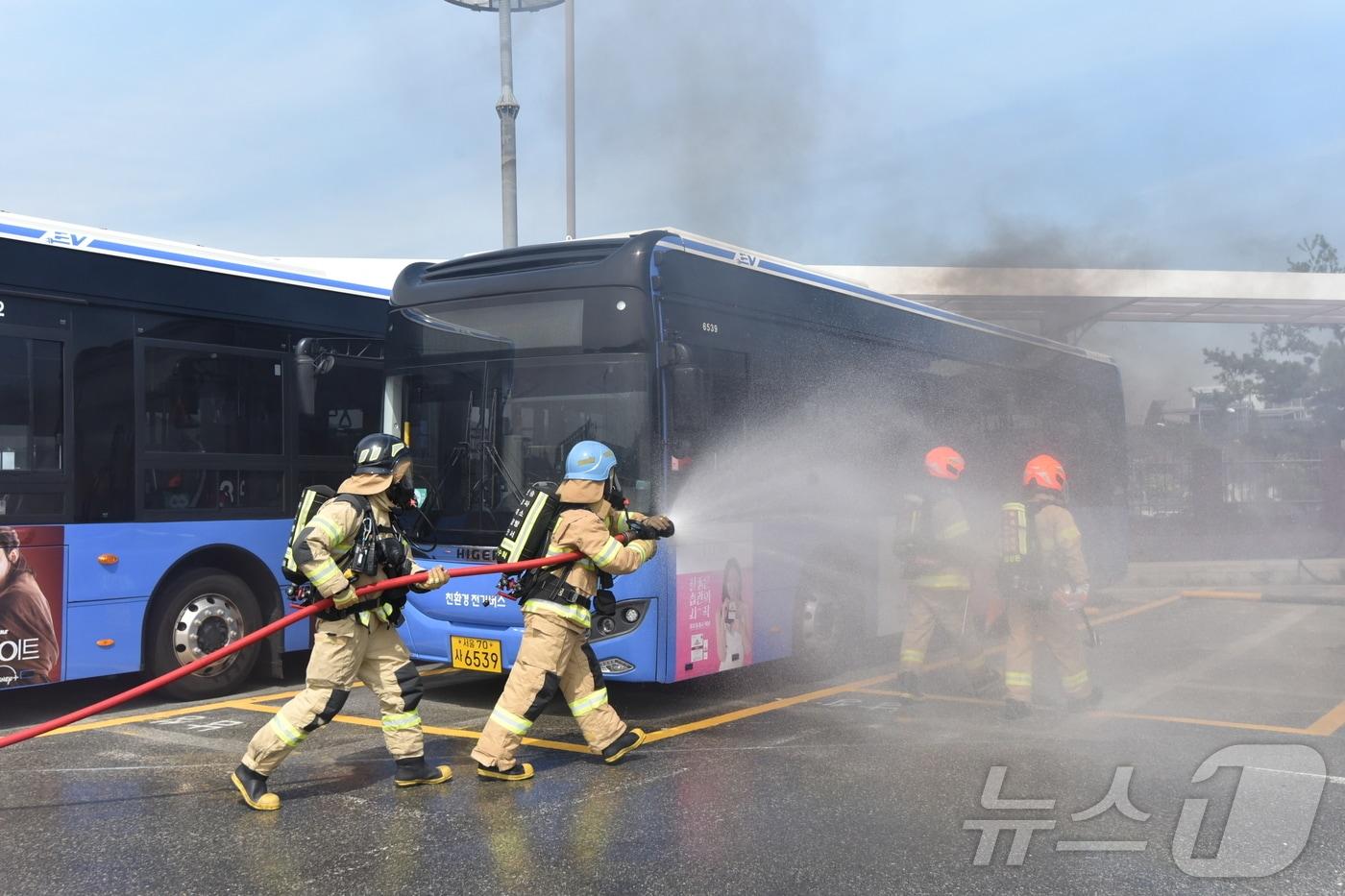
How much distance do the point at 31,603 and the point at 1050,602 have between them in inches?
248

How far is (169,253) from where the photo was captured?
8.53 meters

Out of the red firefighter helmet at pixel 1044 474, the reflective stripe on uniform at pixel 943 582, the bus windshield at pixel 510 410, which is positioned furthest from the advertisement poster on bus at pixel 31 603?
the red firefighter helmet at pixel 1044 474

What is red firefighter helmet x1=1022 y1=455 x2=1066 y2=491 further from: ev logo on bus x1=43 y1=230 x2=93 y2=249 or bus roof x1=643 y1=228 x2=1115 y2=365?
ev logo on bus x1=43 y1=230 x2=93 y2=249

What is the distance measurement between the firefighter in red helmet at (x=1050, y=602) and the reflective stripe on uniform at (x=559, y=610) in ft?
9.80

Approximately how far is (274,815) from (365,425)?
481 centimetres

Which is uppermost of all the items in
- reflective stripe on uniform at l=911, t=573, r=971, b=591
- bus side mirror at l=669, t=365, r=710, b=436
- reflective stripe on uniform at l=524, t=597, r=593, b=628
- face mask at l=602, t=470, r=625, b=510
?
bus side mirror at l=669, t=365, r=710, b=436

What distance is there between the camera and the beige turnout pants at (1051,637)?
306 inches

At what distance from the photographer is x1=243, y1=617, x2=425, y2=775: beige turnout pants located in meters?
5.57

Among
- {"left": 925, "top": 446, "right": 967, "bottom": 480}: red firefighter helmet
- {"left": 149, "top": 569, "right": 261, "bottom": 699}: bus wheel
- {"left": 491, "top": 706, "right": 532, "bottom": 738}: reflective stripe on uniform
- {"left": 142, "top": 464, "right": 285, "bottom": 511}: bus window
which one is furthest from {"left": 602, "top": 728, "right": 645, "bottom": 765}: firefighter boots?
{"left": 142, "top": 464, "right": 285, "bottom": 511}: bus window

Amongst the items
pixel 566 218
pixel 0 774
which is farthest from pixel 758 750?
pixel 566 218

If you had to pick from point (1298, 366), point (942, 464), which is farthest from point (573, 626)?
point (1298, 366)

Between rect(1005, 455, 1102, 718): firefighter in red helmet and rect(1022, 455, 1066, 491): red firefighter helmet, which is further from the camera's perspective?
rect(1022, 455, 1066, 491): red firefighter helmet

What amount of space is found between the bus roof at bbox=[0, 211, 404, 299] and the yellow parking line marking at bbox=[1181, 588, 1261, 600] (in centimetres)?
1113

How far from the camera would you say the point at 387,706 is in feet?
19.4
